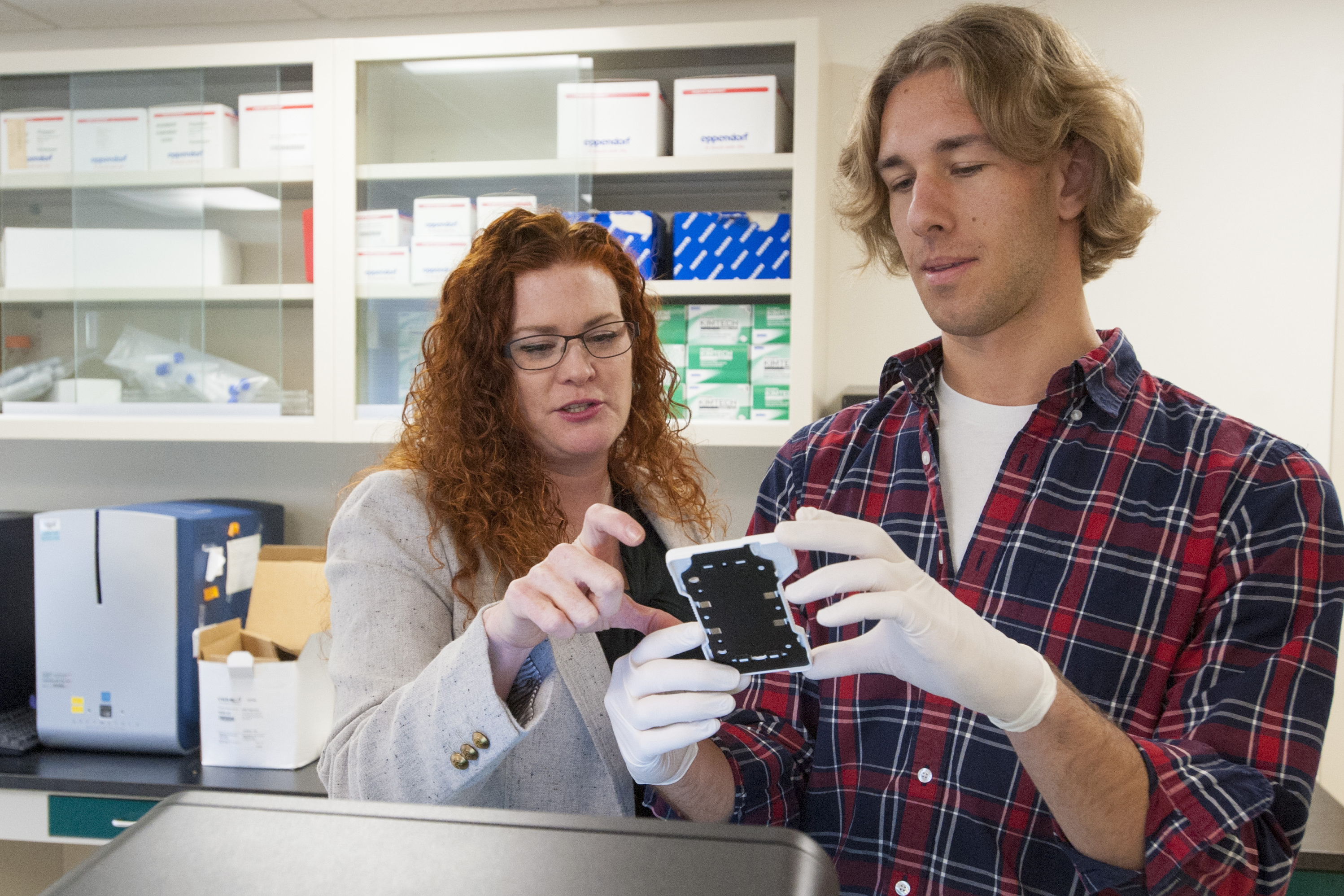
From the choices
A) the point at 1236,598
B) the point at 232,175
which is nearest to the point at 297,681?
the point at 232,175

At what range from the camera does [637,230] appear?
213 centimetres

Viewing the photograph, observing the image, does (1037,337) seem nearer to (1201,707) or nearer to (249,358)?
(1201,707)

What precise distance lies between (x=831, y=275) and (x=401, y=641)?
1.55 meters

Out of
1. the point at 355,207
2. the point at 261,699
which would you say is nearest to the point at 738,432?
the point at 355,207

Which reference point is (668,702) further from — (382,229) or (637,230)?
(382,229)

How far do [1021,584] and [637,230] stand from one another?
1371 millimetres

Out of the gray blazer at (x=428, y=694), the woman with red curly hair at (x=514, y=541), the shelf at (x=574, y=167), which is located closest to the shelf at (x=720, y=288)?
the shelf at (x=574, y=167)

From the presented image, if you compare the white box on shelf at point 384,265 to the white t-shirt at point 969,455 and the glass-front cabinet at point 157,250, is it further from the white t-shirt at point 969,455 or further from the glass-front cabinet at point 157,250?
the white t-shirt at point 969,455

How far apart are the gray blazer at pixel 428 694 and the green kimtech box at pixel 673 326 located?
91 centimetres

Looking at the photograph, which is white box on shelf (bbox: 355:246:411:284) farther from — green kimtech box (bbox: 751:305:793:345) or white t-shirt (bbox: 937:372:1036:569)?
white t-shirt (bbox: 937:372:1036:569)

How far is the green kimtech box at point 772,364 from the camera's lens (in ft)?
6.97

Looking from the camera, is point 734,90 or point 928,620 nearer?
point 928,620

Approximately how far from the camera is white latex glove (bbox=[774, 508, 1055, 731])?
805mm

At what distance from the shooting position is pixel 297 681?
78.7 inches
